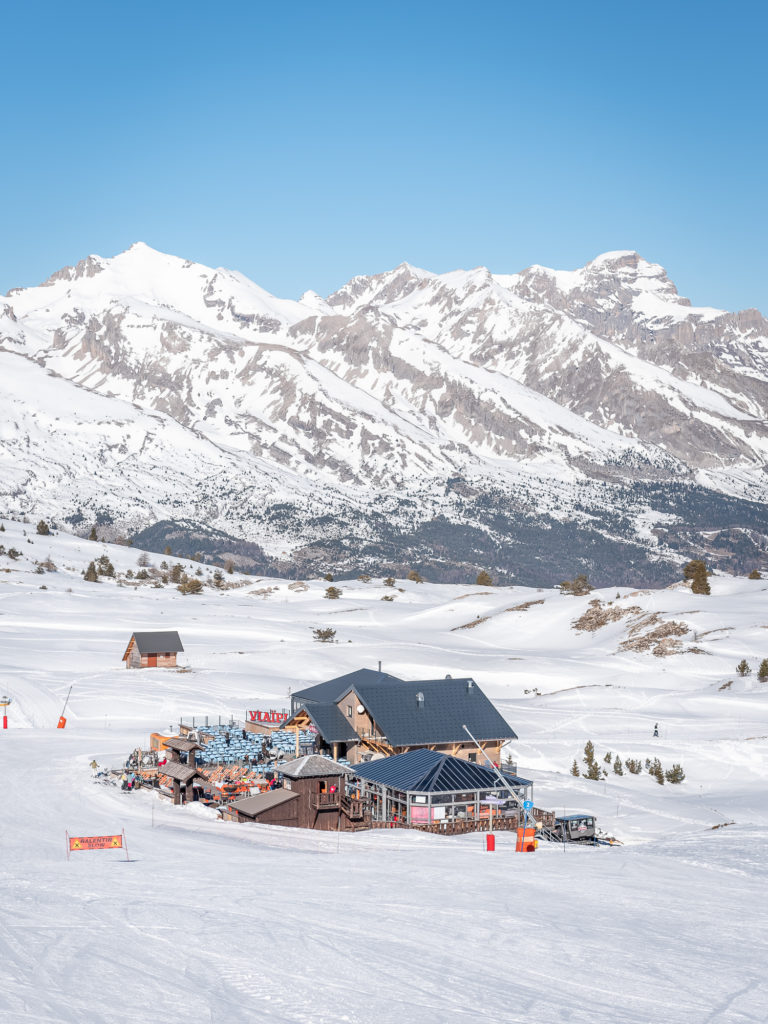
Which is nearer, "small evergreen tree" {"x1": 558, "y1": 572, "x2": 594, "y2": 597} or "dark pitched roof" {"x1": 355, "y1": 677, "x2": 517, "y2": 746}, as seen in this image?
"dark pitched roof" {"x1": 355, "y1": 677, "x2": 517, "y2": 746}

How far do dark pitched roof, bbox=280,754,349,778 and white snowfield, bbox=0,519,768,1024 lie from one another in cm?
332

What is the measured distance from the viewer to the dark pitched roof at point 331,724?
5688cm

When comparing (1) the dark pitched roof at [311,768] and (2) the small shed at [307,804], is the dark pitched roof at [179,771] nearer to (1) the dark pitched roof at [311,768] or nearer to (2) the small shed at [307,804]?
(2) the small shed at [307,804]

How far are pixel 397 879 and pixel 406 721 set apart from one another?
78.3 ft

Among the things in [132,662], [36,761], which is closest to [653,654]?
[132,662]

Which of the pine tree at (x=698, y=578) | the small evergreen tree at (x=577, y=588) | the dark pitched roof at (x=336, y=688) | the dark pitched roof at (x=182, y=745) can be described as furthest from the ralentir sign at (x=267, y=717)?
the small evergreen tree at (x=577, y=588)

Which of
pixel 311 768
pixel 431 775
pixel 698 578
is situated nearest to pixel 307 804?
pixel 311 768

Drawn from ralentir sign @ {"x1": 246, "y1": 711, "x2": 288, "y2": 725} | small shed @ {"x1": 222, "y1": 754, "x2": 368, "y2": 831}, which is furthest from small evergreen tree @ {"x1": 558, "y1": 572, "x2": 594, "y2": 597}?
small shed @ {"x1": 222, "y1": 754, "x2": 368, "y2": 831}

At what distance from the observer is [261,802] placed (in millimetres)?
46625

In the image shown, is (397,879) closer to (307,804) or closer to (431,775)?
(431,775)

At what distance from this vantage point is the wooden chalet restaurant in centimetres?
5559

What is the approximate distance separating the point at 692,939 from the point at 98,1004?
47.1ft

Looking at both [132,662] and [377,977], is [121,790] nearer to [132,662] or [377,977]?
[377,977]

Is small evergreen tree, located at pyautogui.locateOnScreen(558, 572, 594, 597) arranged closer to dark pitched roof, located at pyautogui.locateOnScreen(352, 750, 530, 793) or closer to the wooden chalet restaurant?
the wooden chalet restaurant
